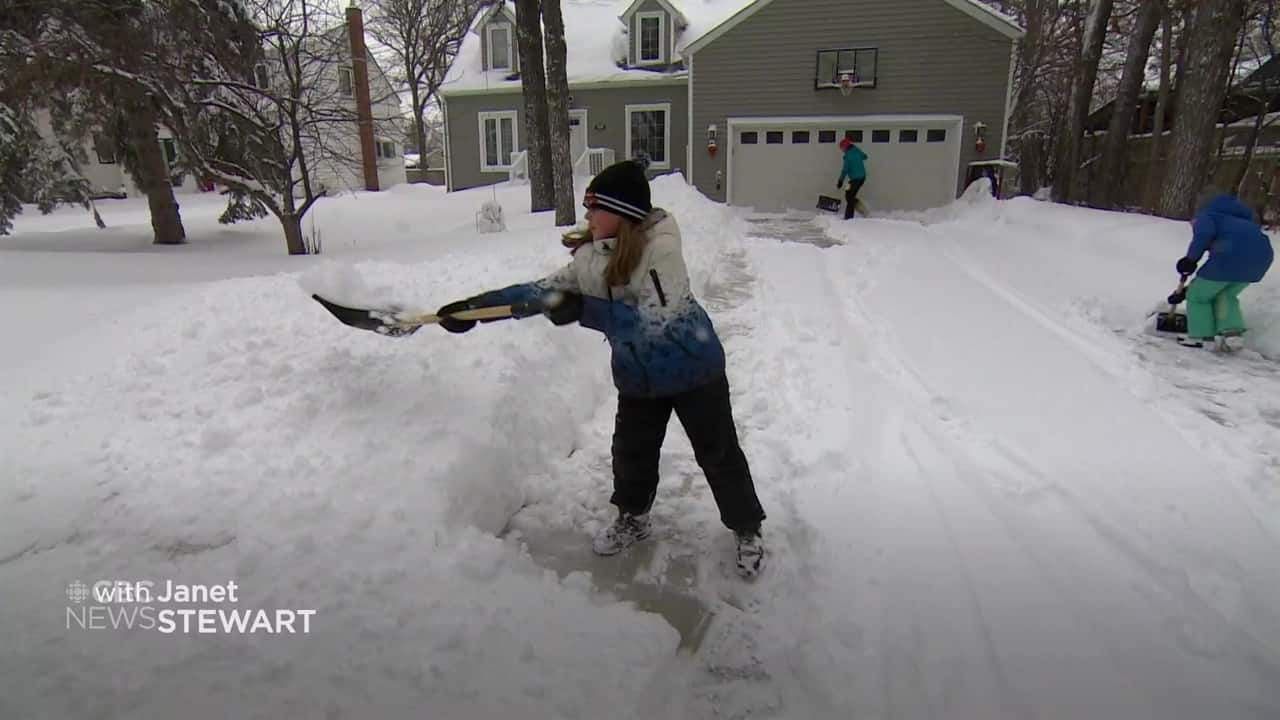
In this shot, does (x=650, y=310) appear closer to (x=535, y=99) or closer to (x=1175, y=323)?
(x=1175, y=323)

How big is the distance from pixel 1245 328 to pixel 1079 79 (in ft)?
44.2

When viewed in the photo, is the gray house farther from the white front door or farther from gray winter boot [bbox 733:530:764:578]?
gray winter boot [bbox 733:530:764:578]

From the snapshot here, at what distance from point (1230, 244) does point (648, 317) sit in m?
5.33

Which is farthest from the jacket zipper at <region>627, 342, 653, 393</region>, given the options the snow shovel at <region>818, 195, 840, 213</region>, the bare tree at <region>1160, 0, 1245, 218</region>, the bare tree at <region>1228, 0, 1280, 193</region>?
the snow shovel at <region>818, 195, 840, 213</region>

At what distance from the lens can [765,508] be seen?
11.1 ft

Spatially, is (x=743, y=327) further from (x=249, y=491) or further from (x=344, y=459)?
(x=249, y=491)

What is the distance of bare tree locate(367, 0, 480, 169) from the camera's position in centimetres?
3072

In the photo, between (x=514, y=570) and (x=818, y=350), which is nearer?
(x=514, y=570)

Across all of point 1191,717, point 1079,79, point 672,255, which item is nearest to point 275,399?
point 672,255

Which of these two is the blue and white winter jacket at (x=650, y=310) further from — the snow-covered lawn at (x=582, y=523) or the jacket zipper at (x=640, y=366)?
the snow-covered lawn at (x=582, y=523)

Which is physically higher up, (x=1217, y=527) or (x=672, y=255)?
(x=672, y=255)

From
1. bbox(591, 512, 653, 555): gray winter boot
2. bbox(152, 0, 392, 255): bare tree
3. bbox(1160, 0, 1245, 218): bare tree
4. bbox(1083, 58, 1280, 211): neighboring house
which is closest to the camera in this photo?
bbox(591, 512, 653, 555): gray winter boot

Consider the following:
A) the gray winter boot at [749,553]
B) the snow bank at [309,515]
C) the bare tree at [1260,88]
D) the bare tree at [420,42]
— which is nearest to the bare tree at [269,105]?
the snow bank at [309,515]

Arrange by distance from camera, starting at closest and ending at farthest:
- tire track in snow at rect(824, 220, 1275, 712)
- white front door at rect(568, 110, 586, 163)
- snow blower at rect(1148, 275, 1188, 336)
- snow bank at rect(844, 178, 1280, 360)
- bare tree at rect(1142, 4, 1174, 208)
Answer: tire track in snow at rect(824, 220, 1275, 712)
snow blower at rect(1148, 275, 1188, 336)
snow bank at rect(844, 178, 1280, 360)
bare tree at rect(1142, 4, 1174, 208)
white front door at rect(568, 110, 586, 163)
